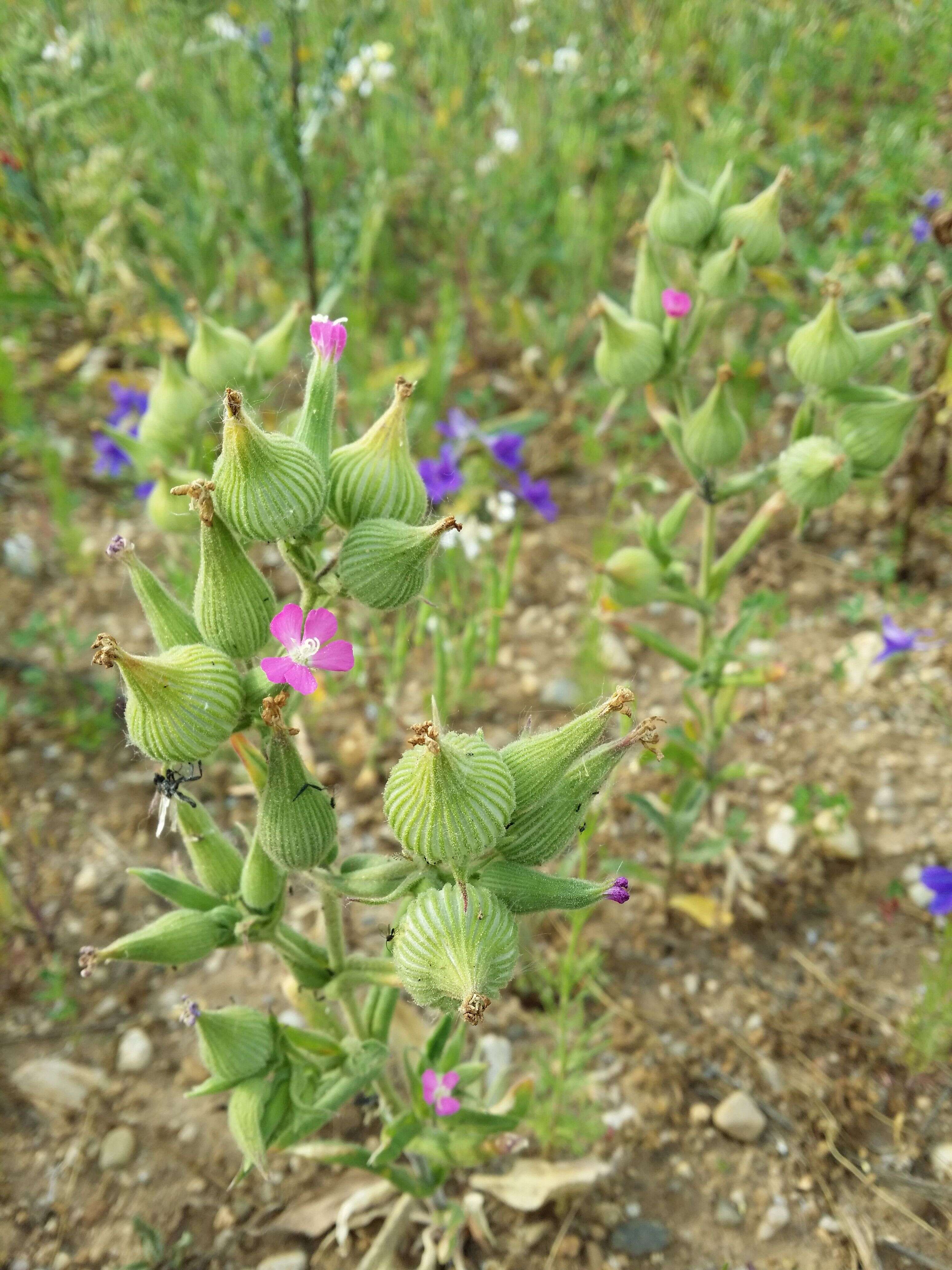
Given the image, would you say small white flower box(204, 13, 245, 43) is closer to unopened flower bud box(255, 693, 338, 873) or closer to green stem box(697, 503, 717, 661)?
green stem box(697, 503, 717, 661)

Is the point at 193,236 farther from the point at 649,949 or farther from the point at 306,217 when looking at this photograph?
the point at 649,949

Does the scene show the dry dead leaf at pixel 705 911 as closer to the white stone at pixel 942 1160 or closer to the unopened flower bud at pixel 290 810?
the white stone at pixel 942 1160

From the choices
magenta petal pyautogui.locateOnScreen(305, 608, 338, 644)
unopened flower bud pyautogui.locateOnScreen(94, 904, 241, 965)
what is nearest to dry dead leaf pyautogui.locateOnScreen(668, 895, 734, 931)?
unopened flower bud pyautogui.locateOnScreen(94, 904, 241, 965)

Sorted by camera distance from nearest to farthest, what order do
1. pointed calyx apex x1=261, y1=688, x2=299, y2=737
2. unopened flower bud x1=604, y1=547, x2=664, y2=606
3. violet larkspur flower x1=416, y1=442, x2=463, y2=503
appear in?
pointed calyx apex x1=261, y1=688, x2=299, y2=737
unopened flower bud x1=604, y1=547, x2=664, y2=606
violet larkspur flower x1=416, y1=442, x2=463, y2=503

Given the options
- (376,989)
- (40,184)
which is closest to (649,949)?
(376,989)

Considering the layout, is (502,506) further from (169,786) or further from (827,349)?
(169,786)

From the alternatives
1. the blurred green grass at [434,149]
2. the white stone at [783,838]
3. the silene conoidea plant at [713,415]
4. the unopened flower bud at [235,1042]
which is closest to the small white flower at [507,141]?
the blurred green grass at [434,149]

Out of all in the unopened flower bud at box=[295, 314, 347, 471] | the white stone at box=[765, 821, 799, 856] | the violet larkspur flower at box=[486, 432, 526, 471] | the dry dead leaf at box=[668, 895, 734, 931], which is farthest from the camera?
the violet larkspur flower at box=[486, 432, 526, 471]
